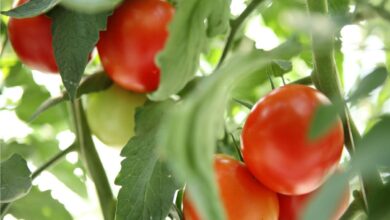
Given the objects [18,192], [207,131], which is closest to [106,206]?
[18,192]

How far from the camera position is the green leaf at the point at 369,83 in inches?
9.9

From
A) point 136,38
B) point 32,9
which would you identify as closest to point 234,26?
point 136,38

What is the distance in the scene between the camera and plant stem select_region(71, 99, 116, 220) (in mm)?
650

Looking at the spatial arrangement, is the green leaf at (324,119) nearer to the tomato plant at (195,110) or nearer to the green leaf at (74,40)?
the tomato plant at (195,110)

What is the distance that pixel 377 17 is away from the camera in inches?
17.3

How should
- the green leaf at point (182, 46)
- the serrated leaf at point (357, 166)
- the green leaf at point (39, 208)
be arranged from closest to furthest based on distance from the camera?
the serrated leaf at point (357, 166) < the green leaf at point (182, 46) < the green leaf at point (39, 208)

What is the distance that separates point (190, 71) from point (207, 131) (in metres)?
0.14

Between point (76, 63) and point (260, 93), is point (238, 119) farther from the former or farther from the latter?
point (76, 63)

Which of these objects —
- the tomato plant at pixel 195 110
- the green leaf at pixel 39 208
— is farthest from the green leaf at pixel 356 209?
the green leaf at pixel 39 208

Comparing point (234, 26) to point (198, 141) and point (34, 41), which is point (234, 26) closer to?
point (34, 41)

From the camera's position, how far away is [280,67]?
1.77ft

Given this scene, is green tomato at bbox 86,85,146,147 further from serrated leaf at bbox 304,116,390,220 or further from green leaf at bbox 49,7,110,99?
serrated leaf at bbox 304,116,390,220

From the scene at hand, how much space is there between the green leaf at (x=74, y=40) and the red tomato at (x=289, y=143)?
143 millimetres

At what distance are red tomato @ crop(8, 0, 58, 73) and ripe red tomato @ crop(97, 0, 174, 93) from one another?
0.17ft
